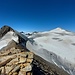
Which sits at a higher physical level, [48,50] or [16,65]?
[48,50]

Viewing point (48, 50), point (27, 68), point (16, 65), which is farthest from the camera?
point (48, 50)

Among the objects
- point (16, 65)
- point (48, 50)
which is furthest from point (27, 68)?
point (48, 50)

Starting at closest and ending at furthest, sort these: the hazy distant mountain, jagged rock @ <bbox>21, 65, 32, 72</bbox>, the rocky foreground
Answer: jagged rock @ <bbox>21, 65, 32, 72</bbox>
the rocky foreground
the hazy distant mountain

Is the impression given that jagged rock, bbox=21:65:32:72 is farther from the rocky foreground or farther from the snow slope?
the snow slope

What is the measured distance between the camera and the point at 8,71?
12.7m

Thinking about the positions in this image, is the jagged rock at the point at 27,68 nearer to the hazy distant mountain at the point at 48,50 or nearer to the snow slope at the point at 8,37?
the hazy distant mountain at the point at 48,50

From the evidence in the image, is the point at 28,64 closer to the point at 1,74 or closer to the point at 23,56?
the point at 23,56

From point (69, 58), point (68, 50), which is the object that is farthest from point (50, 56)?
point (68, 50)

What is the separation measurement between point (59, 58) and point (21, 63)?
1639 cm

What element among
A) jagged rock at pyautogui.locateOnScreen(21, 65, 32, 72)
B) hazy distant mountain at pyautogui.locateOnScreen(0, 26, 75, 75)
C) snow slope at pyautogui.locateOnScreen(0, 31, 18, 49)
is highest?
snow slope at pyautogui.locateOnScreen(0, 31, 18, 49)

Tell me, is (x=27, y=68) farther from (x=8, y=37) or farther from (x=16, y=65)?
(x=8, y=37)

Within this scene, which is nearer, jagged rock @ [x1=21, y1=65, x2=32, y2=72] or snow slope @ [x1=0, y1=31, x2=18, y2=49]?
jagged rock @ [x1=21, y1=65, x2=32, y2=72]

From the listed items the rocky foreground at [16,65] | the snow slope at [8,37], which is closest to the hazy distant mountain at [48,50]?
the snow slope at [8,37]

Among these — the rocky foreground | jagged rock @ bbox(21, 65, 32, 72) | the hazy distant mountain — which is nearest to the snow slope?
the hazy distant mountain
